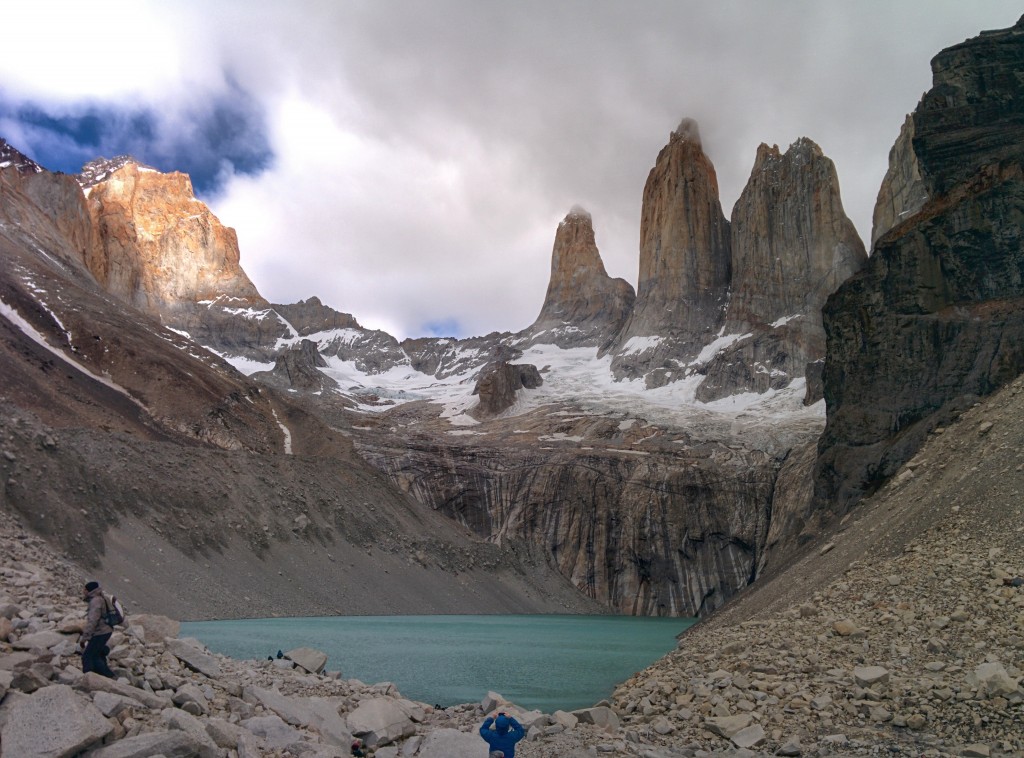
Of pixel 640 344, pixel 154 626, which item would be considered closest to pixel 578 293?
pixel 640 344

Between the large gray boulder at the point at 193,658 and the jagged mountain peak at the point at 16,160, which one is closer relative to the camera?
the large gray boulder at the point at 193,658

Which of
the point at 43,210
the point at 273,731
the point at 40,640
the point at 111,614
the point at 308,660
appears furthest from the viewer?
the point at 43,210

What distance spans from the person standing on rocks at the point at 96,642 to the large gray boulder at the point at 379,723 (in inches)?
178

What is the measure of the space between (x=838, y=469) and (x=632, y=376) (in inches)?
4299

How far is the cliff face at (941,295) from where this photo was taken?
35062 mm

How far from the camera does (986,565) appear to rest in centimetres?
1814

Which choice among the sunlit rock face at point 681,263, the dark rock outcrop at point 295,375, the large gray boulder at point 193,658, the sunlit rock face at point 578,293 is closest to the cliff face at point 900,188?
the sunlit rock face at point 681,263

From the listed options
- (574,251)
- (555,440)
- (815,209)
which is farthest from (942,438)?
(574,251)

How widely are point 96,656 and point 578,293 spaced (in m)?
183

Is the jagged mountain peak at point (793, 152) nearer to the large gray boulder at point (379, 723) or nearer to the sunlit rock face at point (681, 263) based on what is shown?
the sunlit rock face at point (681, 263)

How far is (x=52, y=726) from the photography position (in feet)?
30.1

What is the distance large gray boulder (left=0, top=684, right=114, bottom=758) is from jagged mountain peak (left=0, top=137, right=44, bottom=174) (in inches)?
5037

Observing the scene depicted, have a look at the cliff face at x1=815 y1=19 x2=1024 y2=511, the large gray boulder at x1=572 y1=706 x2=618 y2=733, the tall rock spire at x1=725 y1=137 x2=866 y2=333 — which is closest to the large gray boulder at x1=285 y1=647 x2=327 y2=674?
the large gray boulder at x1=572 y1=706 x2=618 y2=733

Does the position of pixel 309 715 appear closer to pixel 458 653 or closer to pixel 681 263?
pixel 458 653
